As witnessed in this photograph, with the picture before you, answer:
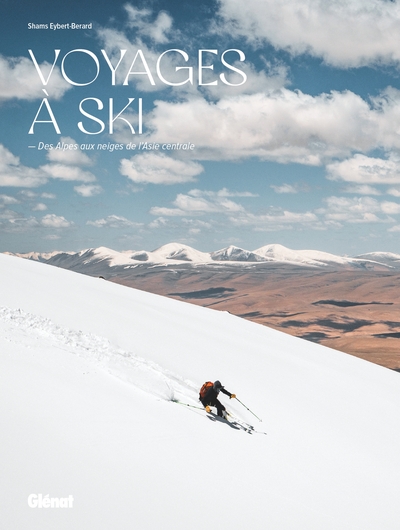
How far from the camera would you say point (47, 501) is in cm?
536

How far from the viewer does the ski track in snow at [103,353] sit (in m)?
10.3

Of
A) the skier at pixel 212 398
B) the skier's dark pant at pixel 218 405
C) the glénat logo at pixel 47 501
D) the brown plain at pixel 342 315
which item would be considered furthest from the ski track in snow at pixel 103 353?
the brown plain at pixel 342 315

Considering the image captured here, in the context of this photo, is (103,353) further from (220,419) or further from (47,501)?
(47,501)

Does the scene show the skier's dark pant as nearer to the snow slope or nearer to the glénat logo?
the snow slope

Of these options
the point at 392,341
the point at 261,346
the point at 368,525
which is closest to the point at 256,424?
the point at 368,525

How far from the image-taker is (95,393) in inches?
334

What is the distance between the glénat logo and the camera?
5.28 m

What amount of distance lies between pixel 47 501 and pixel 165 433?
2751 millimetres

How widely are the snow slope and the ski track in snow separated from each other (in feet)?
0.18

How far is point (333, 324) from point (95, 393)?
4430 inches

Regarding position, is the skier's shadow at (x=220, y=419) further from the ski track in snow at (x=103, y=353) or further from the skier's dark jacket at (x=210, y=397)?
the ski track in snow at (x=103, y=353)

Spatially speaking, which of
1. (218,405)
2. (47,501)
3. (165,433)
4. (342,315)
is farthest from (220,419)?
(342,315)

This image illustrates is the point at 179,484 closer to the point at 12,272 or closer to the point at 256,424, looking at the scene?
the point at 256,424

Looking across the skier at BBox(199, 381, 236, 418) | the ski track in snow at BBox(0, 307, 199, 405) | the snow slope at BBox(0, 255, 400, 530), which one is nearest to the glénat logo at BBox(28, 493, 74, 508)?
the snow slope at BBox(0, 255, 400, 530)
